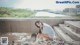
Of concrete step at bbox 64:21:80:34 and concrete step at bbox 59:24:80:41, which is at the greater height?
concrete step at bbox 64:21:80:34

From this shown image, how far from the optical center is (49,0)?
133 inches

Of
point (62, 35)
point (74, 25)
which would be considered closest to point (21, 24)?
point (62, 35)

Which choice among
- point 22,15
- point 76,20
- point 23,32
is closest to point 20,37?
point 23,32

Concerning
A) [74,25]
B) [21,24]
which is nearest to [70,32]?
[74,25]

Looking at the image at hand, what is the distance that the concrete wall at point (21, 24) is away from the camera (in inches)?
133

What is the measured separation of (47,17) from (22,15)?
327mm

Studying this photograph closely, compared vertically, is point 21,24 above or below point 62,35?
above

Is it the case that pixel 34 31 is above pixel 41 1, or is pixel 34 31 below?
below

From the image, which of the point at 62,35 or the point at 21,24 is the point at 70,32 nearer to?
the point at 62,35

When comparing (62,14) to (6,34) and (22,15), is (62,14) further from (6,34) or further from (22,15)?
(6,34)

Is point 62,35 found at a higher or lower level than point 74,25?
lower

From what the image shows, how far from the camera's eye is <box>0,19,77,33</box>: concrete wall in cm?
338

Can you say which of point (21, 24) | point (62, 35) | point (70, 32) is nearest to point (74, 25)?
point (70, 32)

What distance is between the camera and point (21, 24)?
339 centimetres
